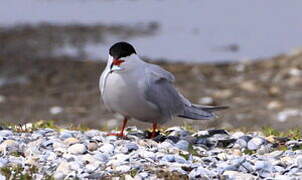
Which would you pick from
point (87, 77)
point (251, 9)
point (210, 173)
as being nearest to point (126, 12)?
point (251, 9)

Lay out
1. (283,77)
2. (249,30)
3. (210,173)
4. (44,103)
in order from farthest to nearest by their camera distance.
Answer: (249,30)
(283,77)
(44,103)
(210,173)

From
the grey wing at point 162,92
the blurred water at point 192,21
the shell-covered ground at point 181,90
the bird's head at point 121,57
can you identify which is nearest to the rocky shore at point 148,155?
the grey wing at point 162,92

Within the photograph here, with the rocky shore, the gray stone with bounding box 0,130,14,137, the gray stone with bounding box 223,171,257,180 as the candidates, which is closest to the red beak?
the rocky shore

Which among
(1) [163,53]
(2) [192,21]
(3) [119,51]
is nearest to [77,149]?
(3) [119,51]

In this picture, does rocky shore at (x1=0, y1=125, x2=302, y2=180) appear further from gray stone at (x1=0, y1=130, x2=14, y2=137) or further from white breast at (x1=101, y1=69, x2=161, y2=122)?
white breast at (x1=101, y1=69, x2=161, y2=122)

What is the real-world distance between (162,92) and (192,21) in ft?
53.7

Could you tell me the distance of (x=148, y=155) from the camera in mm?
6879

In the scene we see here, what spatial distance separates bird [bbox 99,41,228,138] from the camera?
7484 millimetres

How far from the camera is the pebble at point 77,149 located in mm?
7070

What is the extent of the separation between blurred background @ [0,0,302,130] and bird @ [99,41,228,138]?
230cm

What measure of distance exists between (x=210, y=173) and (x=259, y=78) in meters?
9.86

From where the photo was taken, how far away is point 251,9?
2567 cm

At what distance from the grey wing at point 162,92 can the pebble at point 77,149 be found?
811 millimetres

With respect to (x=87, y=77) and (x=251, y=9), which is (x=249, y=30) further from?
(x=87, y=77)
